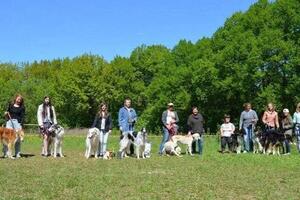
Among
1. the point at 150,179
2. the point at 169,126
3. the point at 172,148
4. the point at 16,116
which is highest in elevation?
the point at 16,116

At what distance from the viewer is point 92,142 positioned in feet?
55.6

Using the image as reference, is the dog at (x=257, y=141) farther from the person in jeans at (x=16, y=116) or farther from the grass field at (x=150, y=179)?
the person in jeans at (x=16, y=116)

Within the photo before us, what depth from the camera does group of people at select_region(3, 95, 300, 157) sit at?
54.6 feet

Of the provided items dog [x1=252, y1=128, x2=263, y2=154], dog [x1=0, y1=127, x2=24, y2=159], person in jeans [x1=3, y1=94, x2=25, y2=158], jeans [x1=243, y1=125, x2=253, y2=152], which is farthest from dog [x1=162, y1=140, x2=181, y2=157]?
dog [x1=0, y1=127, x2=24, y2=159]

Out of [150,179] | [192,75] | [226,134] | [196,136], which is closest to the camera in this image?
[150,179]

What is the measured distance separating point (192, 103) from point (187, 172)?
4213cm

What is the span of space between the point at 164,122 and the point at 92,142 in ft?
10.2

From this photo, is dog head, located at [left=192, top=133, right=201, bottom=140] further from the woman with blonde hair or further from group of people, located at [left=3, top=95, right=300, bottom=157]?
the woman with blonde hair

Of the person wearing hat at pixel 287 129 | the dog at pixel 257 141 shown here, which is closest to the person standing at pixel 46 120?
the dog at pixel 257 141

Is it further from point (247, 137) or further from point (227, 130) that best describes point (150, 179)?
point (247, 137)

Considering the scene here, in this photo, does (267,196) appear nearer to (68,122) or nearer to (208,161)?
(208,161)

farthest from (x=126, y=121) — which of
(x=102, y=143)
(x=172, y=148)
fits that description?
(x=172, y=148)

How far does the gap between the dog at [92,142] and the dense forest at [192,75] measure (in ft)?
A: 93.8

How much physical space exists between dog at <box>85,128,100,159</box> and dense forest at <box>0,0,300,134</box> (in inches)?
1126
